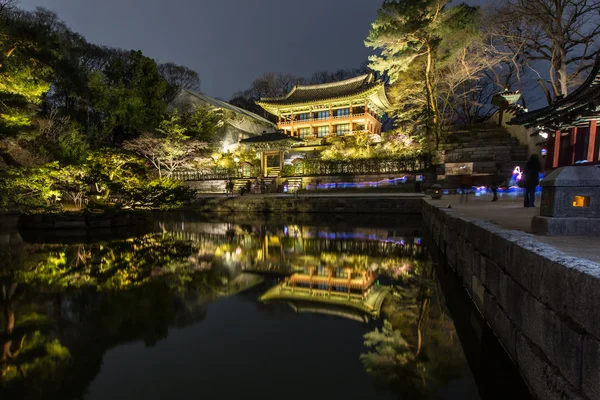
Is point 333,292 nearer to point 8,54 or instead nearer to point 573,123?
point 573,123

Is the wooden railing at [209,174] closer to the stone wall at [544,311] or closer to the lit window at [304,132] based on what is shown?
the lit window at [304,132]

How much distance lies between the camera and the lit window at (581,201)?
3529mm

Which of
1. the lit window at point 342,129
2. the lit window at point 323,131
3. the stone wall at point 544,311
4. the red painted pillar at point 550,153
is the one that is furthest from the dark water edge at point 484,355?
the lit window at point 323,131

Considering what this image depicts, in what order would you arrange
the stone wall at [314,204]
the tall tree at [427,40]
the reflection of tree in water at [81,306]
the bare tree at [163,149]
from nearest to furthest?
1. the reflection of tree in water at [81,306]
2. the stone wall at [314,204]
3. the tall tree at [427,40]
4. the bare tree at [163,149]

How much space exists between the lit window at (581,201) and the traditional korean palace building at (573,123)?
3.61 meters

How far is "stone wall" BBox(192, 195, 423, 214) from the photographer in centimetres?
1786

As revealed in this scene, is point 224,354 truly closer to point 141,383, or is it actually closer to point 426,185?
point 141,383

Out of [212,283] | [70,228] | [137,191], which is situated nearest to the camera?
[212,283]

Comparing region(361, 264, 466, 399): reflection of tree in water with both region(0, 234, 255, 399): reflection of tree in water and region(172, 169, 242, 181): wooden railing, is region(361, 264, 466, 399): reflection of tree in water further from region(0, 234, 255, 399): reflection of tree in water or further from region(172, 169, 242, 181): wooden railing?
region(172, 169, 242, 181): wooden railing

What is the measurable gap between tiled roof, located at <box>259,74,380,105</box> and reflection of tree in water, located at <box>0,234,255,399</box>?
2625 centimetres

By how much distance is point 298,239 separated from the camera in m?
11.5

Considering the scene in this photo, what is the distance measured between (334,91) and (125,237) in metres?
27.3

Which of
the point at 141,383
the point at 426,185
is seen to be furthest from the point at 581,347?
the point at 426,185

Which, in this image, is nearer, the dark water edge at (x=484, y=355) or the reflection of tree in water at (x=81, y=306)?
the dark water edge at (x=484, y=355)
